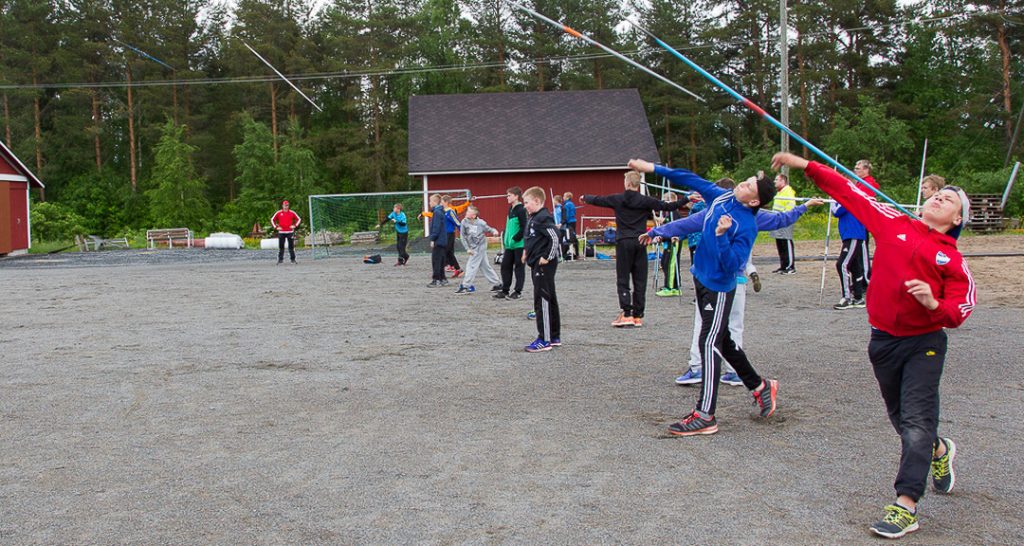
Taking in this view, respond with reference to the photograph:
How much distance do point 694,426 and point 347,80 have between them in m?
53.1

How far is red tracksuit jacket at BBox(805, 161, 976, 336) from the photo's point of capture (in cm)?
451

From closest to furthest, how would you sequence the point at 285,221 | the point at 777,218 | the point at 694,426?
the point at 694,426, the point at 777,218, the point at 285,221

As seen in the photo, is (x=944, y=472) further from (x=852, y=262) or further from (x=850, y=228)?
(x=852, y=262)

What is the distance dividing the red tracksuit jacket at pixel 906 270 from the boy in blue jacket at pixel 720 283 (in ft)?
4.66

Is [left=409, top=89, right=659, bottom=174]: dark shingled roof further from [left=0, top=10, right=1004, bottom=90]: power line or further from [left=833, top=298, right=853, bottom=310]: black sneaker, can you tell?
[left=833, top=298, right=853, bottom=310]: black sneaker

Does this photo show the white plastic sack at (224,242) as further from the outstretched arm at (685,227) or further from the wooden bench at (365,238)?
the outstretched arm at (685,227)

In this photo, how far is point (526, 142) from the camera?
40.6m

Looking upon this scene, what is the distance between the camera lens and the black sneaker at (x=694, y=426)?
20.3ft

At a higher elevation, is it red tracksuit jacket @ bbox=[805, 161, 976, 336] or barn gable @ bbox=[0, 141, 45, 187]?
barn gable @ bbox=[0, 141, 45, 187]

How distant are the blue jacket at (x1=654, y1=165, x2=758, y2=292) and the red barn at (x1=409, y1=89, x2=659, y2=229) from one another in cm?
2933

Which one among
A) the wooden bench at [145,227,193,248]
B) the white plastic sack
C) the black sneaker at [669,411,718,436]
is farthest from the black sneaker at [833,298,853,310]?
the wooden bench at [145,227,193,248]

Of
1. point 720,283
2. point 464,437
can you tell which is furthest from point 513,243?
point 464,437

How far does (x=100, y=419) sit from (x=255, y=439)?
1525 millimetres

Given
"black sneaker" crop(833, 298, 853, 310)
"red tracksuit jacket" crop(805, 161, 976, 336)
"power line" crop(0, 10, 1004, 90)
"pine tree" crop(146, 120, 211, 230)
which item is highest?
"power line" crop(0, 10, 1004, 90)
